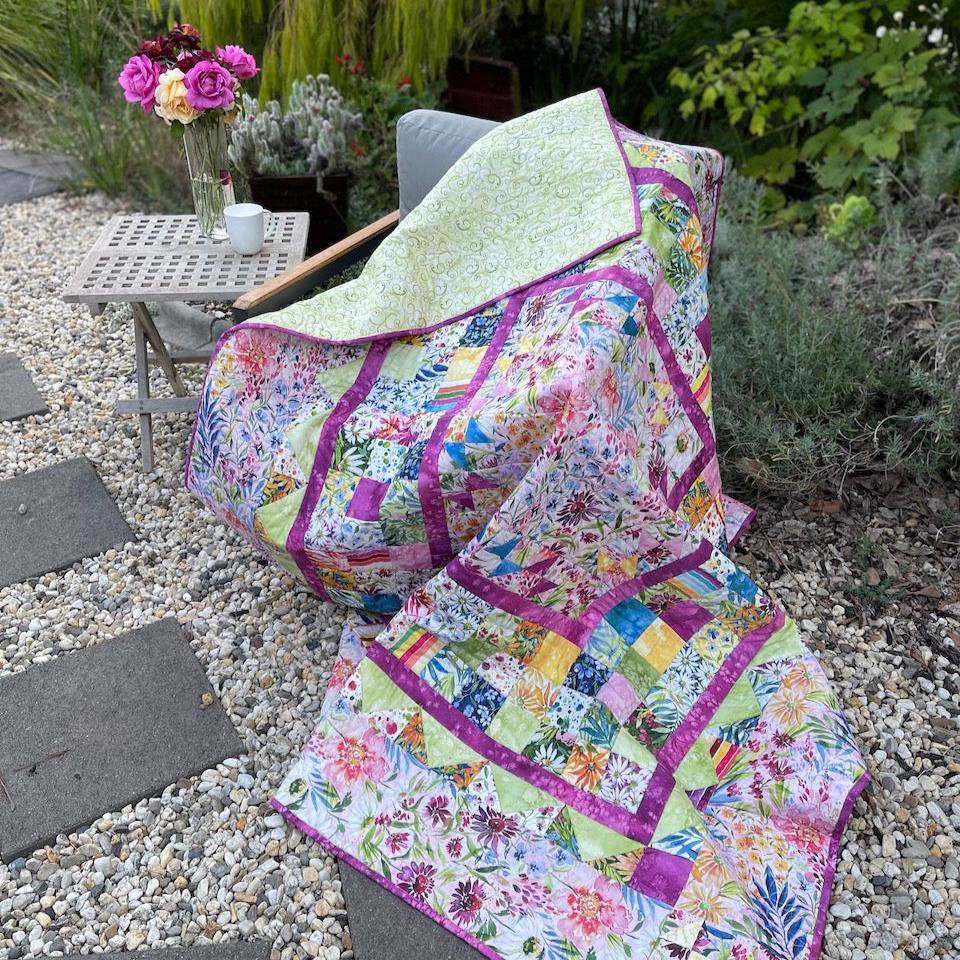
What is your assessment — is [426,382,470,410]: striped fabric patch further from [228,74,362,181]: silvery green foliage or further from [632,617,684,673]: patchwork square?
[228,74,362,181]: silvery green foliage

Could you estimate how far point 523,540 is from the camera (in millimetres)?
1658

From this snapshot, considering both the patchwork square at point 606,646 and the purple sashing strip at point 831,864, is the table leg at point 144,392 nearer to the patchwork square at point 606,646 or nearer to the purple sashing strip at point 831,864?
the patchwork square at point 606,646

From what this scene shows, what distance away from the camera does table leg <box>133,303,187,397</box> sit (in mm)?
2484

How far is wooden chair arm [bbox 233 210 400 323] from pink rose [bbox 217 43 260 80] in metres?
0.52

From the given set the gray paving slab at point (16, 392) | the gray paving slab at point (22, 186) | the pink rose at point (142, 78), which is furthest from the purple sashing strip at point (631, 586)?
the gray paving slab at point (22, 186)

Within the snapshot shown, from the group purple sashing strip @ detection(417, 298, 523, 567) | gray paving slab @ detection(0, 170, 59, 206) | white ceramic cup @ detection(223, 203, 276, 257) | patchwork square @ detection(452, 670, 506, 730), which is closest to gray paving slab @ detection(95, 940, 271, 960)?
patchwork square @ detection(452, 670, 506, 730)

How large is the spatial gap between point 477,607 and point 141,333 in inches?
54.0

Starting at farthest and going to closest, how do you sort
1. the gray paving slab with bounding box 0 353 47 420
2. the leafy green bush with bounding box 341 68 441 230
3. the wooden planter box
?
the wooden planter box < the leafy green bush with bounding box 341 68 441 230 < the gray paving slab with bounding box 0 353 47 420

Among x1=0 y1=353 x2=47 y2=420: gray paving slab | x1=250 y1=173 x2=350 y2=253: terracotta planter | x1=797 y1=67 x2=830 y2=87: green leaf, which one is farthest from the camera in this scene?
x1=797 y1=67 x2=830 y2=87: green leaf

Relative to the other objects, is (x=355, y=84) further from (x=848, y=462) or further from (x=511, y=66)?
(x=848, y=462)

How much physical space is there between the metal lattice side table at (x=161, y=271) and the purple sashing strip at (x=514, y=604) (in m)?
1.01

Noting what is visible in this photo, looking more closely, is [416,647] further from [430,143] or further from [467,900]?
[430,143]

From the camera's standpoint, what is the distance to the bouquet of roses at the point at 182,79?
2.21m

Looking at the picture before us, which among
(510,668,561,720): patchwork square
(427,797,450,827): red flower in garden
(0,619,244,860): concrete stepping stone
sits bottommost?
(0,619,244,860): concrete stepping stone
